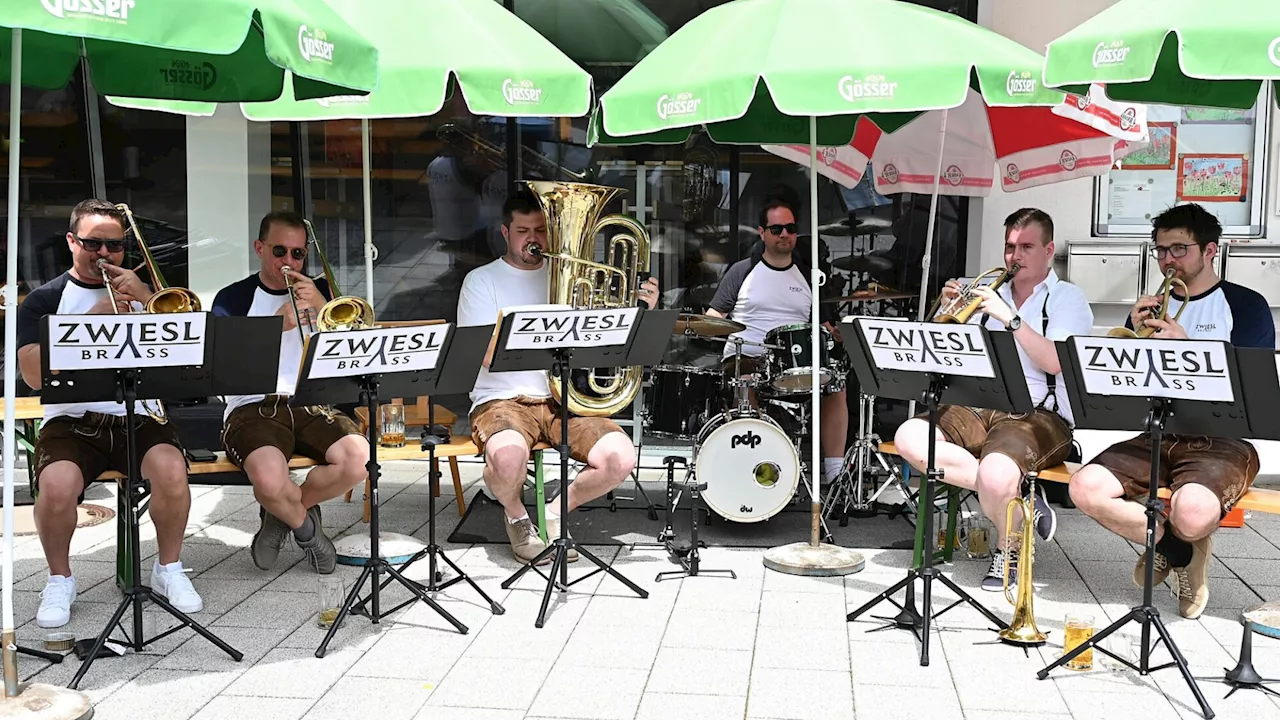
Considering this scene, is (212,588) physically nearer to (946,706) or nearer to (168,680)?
(168,680)

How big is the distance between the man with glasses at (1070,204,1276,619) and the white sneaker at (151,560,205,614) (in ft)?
11.2

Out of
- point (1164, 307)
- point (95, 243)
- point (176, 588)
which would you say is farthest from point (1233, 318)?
point (95, 243)

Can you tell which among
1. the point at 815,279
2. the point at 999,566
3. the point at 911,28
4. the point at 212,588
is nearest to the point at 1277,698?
the point at 999,566

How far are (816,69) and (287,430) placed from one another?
2.60 m

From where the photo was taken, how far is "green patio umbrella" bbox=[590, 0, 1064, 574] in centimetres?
446

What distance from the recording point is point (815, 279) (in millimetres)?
5242

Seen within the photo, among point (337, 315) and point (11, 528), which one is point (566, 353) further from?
point (11, 528)

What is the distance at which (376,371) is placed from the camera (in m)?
4.27

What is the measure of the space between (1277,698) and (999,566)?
1393mm

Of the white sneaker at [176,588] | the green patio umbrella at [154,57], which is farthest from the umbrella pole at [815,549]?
the white sneaker at [176,588]

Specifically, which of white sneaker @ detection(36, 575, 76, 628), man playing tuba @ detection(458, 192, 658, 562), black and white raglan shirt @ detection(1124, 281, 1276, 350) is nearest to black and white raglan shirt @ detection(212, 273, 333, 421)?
man playing tuba @ detection(458, 192, 658, 562)

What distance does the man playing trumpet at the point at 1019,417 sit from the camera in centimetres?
495

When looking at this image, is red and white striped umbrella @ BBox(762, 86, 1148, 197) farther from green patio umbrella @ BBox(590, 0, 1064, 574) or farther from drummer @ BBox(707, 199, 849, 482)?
green patio umbrella @ BBox(590, 0, 1064, 574)

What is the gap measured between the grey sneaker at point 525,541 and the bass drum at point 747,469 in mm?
833
